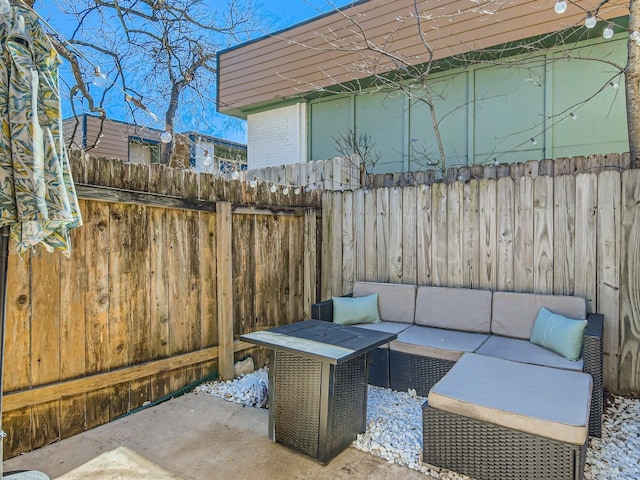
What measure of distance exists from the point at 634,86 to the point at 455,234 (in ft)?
6.44

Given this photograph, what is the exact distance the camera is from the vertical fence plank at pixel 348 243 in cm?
463

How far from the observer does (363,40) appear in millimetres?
6262

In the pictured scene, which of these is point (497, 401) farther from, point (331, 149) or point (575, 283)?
point (331, 149)

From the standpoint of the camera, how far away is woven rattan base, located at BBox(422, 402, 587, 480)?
1.93 m

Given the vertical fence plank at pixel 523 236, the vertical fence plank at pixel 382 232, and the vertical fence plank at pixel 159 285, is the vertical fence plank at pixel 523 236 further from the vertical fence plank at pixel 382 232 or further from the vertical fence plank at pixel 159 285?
A: the vertical fence plank at pixel 159 285

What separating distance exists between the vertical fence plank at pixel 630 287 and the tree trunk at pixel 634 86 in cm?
41

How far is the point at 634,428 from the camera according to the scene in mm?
2693

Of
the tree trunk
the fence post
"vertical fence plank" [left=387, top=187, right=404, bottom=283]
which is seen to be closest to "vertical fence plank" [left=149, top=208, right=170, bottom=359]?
the fence post

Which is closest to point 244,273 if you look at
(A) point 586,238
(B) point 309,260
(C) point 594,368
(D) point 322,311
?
(D) point 322,311

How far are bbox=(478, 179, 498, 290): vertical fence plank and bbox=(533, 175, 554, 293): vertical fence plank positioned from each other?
0.34 m

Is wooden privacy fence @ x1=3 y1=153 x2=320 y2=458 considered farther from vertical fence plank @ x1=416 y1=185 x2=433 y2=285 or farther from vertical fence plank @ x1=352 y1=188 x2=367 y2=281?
vertical fence plank @ x1=416 y1=185 x2=433 y2=285

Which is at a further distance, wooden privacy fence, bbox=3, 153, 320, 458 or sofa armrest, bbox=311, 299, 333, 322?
sofa armrest, bbox=311, 299, 333, 322

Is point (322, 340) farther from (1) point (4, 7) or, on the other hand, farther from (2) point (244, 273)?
(1) point (4, 7)

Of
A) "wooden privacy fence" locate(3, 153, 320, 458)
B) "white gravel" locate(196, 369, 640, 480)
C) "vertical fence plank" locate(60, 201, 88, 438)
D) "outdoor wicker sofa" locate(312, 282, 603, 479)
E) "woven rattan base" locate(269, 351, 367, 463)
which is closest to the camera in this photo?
"outdoor wicker sofa" locate(312, 282, 603, 479)
